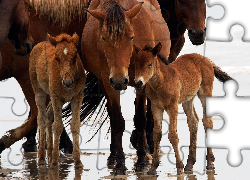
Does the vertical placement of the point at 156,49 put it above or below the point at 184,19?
below

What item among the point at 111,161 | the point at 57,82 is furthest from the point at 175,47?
the point at 57,82

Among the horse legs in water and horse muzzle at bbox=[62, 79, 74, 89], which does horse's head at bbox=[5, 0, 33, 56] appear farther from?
the horse legs in water

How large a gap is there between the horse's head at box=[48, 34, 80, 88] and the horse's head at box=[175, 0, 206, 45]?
146 centimetres

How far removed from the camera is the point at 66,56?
261 inches

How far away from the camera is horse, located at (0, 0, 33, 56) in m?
6.61

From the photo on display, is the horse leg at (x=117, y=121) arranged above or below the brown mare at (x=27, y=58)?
below

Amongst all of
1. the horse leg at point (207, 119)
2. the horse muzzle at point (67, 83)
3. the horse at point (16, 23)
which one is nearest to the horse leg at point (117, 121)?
the horse muzzle at point (67, 83)

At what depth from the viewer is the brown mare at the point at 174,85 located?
622 centimetres

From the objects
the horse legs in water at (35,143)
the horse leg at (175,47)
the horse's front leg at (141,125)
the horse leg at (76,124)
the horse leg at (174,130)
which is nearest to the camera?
the horse leg at (174,130)

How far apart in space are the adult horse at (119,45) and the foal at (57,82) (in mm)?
283

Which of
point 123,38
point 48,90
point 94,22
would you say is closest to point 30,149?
point 48,90

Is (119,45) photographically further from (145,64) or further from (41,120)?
(41,120)

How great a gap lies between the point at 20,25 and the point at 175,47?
116 inches

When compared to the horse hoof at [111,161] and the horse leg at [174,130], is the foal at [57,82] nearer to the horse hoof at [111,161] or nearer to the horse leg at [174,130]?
the horse hoof at [111,161]
